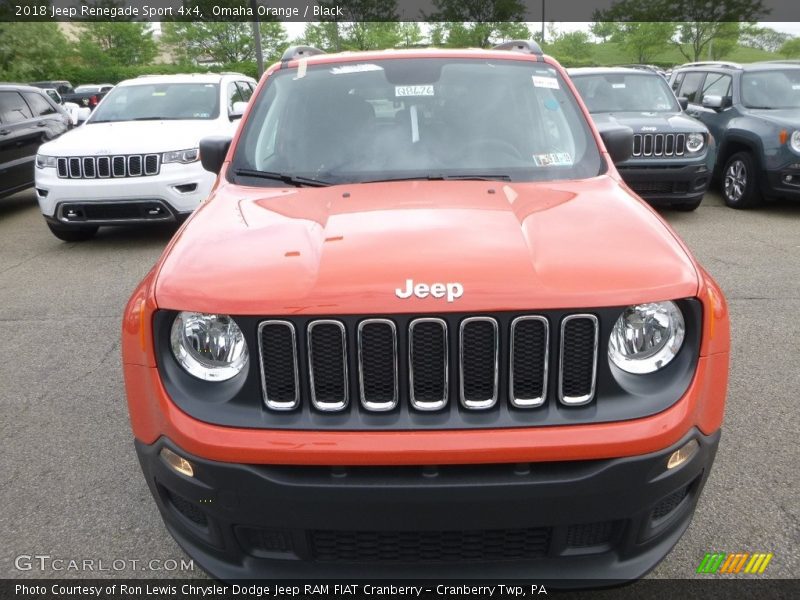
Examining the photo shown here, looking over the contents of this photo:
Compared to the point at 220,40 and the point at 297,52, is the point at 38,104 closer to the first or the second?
the point at 297,52

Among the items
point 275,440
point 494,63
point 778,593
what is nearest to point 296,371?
point 275,440

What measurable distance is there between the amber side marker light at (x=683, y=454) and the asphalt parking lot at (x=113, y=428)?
77 centimetres

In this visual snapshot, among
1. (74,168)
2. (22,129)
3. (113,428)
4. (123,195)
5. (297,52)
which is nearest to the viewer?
(113,428)

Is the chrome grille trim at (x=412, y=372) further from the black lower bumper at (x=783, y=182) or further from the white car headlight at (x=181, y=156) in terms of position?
the black lower bumper at (x=783, y=182)

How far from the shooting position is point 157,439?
7.14 feet

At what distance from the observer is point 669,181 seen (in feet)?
29.0

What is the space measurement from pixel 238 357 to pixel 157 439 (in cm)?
34

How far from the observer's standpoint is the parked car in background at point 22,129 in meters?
9.88

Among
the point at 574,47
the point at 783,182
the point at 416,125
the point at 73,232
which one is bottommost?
the point at 574,47

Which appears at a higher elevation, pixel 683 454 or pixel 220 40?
pixel 220 40

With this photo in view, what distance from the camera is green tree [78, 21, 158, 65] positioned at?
161ft

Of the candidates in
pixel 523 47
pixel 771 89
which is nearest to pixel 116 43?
pixel 771 89

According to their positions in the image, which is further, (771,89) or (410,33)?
(410,33)

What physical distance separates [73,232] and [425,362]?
23.8 feet
